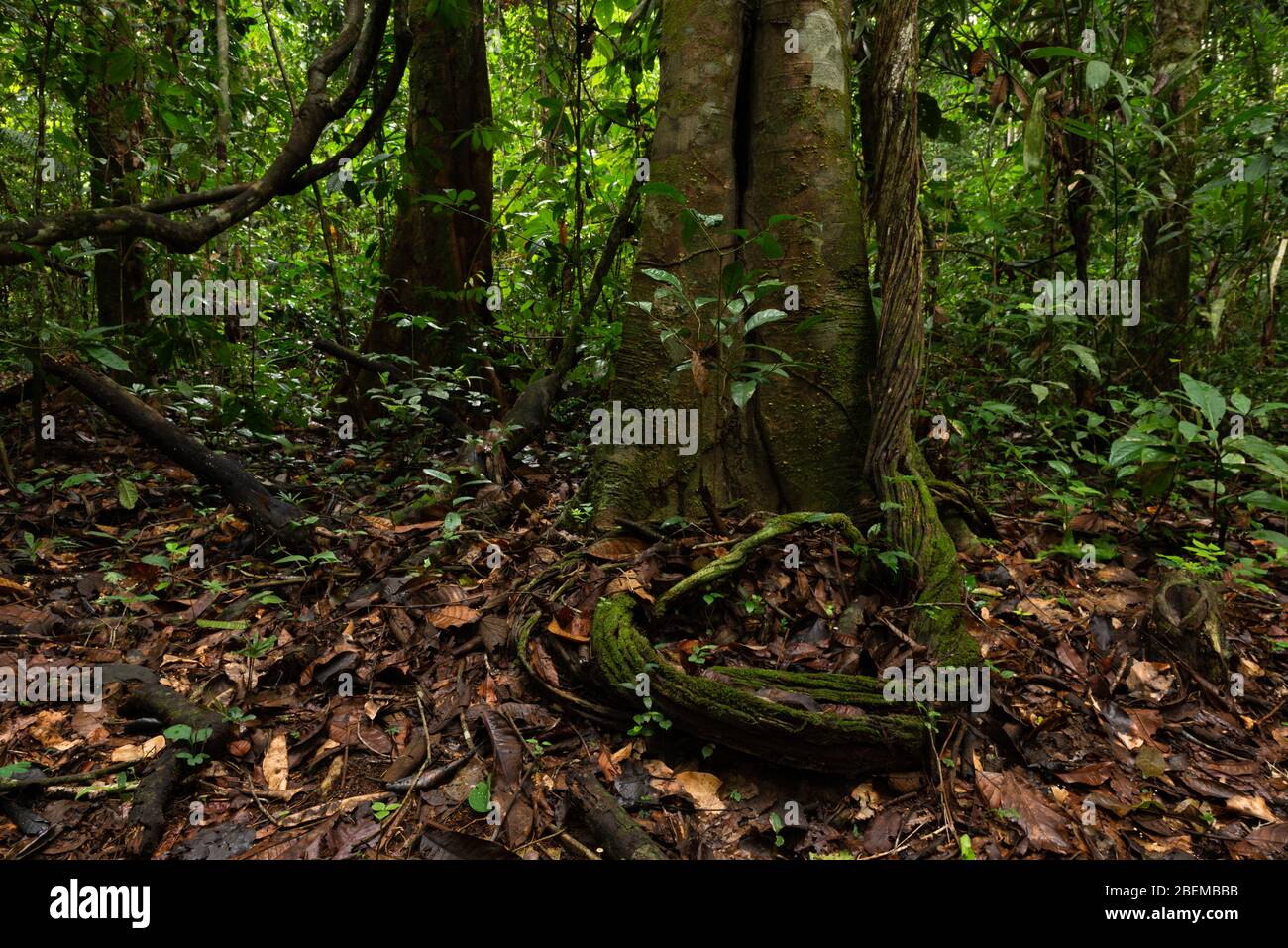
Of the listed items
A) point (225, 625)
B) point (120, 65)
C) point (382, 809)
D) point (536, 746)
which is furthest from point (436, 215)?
point (382, 809)

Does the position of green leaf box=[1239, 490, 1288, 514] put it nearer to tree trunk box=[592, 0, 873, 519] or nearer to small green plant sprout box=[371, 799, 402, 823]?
tree trunk box=[592, 0, 873, 519]

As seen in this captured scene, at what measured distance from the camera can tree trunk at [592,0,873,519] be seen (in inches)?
118

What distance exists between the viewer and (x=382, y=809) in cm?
196

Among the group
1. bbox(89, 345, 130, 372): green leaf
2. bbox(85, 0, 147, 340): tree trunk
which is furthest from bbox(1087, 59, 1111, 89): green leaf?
bbox(85, 0, 147, 340): tree trunk

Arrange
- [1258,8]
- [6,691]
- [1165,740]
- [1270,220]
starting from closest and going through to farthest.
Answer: [1165,740] → [6,691] → [1270,220] → [1258,8]

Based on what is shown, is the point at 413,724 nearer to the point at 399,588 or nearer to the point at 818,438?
the point at 399,588

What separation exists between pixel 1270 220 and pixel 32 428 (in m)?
6.24

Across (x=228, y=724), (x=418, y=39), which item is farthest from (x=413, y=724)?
(x=418, y=39)

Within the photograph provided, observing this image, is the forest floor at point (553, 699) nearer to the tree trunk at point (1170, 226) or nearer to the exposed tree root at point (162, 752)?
the exposed tree root at point (162, 752)

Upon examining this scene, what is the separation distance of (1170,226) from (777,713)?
369 cm

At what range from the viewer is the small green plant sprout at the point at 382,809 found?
1.95 metres

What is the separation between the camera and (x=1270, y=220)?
341 cm

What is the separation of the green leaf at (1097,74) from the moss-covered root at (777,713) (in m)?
2.55

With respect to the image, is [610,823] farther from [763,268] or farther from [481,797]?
[763,268]
